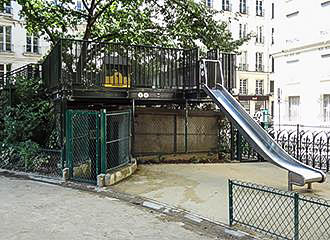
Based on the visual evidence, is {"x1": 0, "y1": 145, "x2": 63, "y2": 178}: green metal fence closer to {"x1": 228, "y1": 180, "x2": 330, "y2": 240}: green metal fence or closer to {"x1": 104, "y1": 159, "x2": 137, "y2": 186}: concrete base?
{"x1": 104, "y1": 159, "x2": 137, "y2": 186}: concrete base

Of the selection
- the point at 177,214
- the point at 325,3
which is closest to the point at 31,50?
the point at 325,3

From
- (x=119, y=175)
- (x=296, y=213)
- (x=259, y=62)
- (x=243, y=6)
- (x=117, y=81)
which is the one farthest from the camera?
(x=259, y=62)

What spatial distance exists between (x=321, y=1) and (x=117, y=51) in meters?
14.3

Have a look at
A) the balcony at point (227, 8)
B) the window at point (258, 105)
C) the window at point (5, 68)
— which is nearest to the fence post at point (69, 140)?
the window at point (5, 68)

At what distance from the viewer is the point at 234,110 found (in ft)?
35.5

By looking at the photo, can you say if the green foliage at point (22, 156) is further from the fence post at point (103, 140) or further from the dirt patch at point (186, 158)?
the dirt patch at point (186, 158)

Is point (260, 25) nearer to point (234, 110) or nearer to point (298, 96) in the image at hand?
point (298, 96)

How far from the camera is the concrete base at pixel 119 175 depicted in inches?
368

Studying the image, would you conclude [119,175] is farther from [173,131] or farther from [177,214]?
[173,131]

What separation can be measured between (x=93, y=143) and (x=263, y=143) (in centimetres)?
453

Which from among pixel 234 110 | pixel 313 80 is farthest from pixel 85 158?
pixel 313 80

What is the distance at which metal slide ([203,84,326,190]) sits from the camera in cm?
847

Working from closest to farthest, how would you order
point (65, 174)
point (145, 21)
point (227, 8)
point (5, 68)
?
point (65, 174), point (145, 21), point (5, 68), point (227, 8)

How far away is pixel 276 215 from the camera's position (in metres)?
6.55
